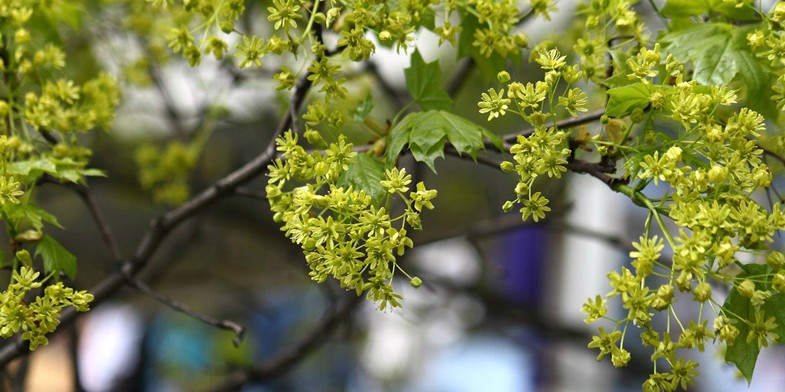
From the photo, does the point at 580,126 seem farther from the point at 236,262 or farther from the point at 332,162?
the point at 236,262

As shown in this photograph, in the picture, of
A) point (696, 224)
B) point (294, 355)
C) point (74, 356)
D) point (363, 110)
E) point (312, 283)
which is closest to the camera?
point (696, 224)

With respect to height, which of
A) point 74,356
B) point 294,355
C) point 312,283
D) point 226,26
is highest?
point 226,26

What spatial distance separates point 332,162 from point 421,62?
21cm

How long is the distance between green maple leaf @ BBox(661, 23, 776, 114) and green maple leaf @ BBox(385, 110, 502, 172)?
0.18 m

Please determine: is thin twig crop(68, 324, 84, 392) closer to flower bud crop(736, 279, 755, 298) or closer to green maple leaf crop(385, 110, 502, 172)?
green maple leaf crop(385, 110, 502, 172)

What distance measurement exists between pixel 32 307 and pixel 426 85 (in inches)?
15.9

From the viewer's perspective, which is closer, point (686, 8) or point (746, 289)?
point (746, 289)

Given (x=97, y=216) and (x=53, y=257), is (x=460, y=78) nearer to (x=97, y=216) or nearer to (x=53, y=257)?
(x=97, y=216)

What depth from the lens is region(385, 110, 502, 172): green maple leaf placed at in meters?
0.69

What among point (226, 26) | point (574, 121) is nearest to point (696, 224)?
point (574, 121)

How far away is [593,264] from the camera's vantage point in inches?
155

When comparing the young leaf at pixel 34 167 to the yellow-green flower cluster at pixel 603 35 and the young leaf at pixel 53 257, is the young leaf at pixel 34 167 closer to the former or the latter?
the young leaf at pixel 53 257

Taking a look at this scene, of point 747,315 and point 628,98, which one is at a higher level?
point 628,98

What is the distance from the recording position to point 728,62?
2.35 feet
